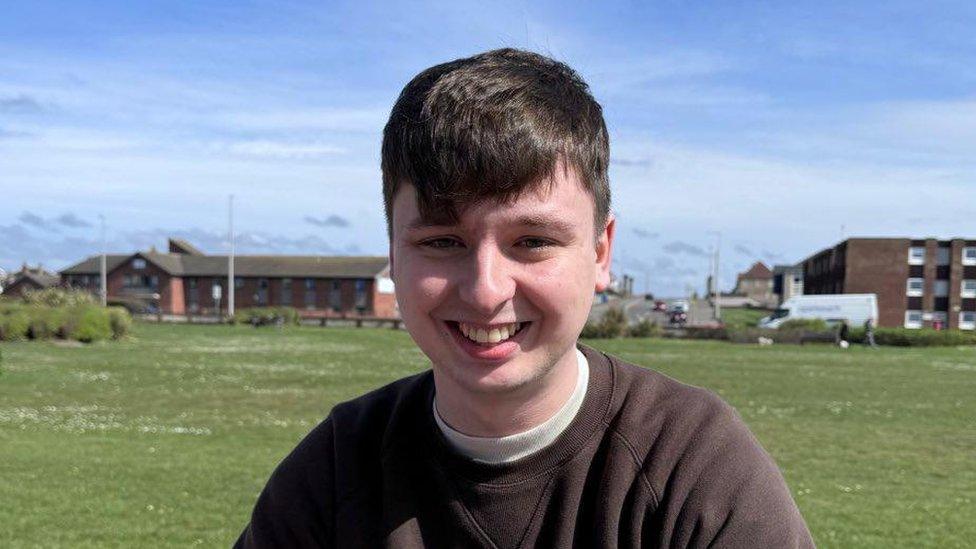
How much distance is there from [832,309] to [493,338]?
69412 millimetres

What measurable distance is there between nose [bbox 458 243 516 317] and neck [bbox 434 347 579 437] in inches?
9.5

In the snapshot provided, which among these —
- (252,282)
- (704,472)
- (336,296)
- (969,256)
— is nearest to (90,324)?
(704,472)

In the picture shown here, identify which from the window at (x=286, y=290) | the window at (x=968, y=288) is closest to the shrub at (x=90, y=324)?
the window at (x=286, y=290)

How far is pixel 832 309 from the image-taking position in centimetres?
6706

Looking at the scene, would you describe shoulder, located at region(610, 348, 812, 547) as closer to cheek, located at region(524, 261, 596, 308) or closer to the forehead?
cheek, located at region(524, 261, 596, 308)

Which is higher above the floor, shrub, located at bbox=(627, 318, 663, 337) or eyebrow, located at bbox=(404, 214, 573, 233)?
eyebrow, located at bbox=(404, 214, 573, 233)

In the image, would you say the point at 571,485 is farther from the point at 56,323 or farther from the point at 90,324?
the point at 90,324

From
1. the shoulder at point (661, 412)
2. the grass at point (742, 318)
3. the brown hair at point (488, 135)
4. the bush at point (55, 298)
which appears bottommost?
the grass at point (742, 318)

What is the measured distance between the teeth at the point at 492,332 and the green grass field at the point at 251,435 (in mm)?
7402

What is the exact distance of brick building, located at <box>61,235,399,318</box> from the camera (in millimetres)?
88750

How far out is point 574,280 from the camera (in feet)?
7.43

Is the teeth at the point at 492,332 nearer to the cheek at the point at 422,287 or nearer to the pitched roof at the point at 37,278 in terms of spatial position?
the cheek at the point at 422,287

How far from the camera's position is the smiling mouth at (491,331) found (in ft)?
7.36

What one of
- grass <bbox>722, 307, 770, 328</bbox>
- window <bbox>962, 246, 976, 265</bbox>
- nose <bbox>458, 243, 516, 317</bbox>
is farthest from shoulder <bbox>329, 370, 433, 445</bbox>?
window <bbox>962, 246, 976, 265</bbox>
